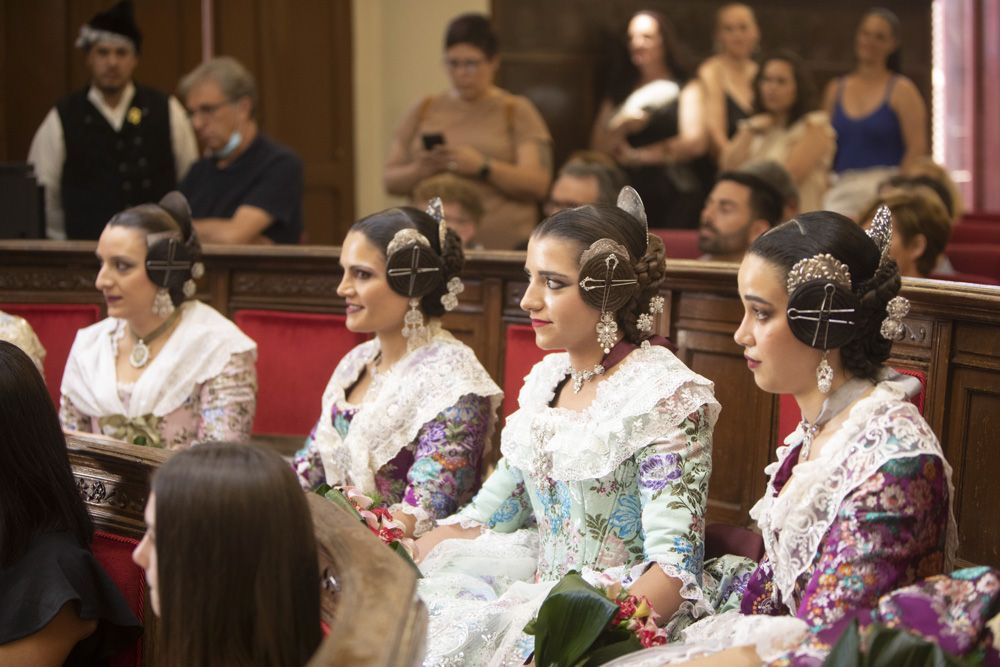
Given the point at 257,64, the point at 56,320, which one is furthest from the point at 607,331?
the point at 257,64

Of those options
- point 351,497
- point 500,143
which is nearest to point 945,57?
point 500,143

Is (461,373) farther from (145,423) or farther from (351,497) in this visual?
(145,423)

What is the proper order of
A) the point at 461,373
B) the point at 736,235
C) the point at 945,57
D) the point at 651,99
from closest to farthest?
the point at 461,373 < the point at 736,235 < the point at 651,99 < the point at 945,57

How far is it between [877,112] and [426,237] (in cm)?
351

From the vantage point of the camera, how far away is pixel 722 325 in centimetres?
354

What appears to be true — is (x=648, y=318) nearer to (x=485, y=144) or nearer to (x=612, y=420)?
(x=612, y=420)

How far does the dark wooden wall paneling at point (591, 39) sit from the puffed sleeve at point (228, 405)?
16.2 feet

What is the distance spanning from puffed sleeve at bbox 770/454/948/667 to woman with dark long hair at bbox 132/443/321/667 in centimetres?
75

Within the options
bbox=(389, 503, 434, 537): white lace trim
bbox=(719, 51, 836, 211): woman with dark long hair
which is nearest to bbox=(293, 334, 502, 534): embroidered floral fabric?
bbox=(389, 503, 434, 537): white lace trim

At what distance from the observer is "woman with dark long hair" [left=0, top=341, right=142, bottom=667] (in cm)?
231

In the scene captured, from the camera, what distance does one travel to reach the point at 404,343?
3271 mm

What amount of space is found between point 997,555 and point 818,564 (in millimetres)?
893

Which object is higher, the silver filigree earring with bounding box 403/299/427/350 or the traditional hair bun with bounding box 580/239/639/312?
the traditional hair bun with bounding box 580/239/639/312

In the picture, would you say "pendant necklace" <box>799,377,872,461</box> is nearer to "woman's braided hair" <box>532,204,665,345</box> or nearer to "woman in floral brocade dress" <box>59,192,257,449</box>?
"woman's braided hair" <box>532,204,665,345</box>
